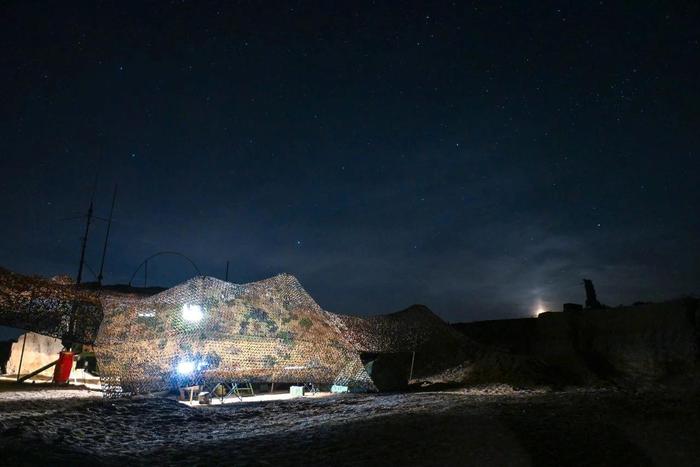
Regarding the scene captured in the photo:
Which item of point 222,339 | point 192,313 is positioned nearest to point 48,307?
point 192,313

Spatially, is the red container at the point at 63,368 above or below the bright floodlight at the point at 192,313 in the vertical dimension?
below

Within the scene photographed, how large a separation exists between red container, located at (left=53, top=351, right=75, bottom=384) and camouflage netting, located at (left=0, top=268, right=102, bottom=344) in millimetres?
814

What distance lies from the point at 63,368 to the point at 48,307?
7.72 ft

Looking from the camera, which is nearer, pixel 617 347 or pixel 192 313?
pixel 192 313

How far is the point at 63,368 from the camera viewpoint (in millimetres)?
14469

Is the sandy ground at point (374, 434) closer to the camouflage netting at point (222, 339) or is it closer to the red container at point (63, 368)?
the camouflage netting at point (222, 339)

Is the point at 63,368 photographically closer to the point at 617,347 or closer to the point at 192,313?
the point at 192,313

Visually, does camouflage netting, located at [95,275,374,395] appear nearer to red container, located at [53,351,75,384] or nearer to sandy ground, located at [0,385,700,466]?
sandy ground, located at [0,385,700,466]

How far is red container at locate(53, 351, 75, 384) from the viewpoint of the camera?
14.4m

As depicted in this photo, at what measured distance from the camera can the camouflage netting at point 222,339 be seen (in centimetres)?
1126

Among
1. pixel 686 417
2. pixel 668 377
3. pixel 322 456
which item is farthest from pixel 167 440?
pixel 668 377

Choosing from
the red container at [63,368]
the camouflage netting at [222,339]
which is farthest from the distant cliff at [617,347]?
the red container at [63,368]

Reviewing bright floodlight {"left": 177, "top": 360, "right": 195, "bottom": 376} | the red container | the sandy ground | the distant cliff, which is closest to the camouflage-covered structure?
bright floodlight {"left": 177, "top": 360, "right": 195, "bottom": 376}

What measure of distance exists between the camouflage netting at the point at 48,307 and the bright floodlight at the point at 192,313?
3943 mm
